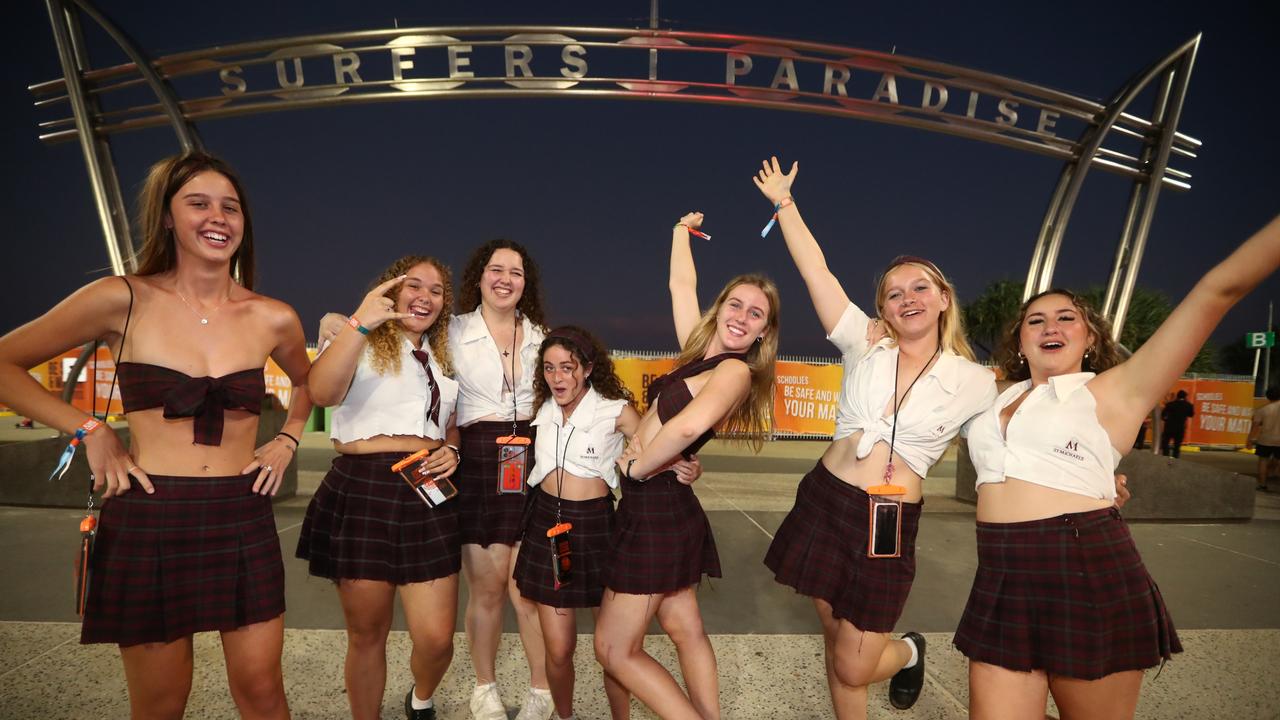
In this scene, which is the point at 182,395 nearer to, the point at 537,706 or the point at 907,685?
the point at 537,706

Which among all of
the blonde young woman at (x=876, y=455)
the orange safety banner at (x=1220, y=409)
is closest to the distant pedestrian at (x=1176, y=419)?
the orange safety banner at (x=1220, y=409)

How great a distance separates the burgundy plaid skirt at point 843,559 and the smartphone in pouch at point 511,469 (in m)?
1.13

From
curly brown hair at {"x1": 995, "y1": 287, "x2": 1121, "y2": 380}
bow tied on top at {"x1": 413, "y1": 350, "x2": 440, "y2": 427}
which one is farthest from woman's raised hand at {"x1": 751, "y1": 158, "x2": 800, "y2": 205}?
bow tied on top at {"x1": 413, "y1": 350, "x2": 440, "y2": 427}

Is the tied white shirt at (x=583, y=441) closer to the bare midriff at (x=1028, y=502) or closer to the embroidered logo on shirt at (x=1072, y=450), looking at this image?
the bare midriff at (x=1028, y=502)

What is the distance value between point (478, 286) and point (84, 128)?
558 cm

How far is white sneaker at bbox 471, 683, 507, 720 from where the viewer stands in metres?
2.72

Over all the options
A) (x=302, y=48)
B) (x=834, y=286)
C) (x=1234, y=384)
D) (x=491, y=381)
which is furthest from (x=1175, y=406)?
(x=302, y=48)

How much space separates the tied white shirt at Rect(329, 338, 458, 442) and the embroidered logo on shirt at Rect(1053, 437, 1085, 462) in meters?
2.28

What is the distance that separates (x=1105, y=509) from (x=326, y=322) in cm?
286

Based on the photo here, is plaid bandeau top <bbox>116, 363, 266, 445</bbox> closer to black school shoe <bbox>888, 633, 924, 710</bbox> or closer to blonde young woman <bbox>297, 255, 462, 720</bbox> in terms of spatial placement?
blonde young woman <bbox>297, 255, 462, 720</bbox>

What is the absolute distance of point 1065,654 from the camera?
179 cm

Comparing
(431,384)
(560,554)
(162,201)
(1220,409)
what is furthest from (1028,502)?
(1220,409)

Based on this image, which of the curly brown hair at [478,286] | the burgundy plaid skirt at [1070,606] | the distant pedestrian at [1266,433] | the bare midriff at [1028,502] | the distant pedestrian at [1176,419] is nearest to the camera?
the burgundy plaid skirt at [1070,606]

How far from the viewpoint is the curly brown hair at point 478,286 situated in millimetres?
3070
